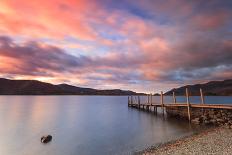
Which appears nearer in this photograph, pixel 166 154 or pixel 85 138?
pixel 166 154

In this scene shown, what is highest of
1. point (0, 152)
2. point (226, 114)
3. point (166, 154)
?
point (226, 114)

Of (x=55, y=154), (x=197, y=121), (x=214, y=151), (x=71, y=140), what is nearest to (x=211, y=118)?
(x=197, y=121)

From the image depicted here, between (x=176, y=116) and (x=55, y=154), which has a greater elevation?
(x=176, y=116)

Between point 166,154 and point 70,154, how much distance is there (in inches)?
358

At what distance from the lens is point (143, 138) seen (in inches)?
998

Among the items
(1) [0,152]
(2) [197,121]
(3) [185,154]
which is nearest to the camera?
(3) [185,154]

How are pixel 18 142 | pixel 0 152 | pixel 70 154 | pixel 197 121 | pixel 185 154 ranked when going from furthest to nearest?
pixel 197 121 → pixel 18 142 → pixel 0 152 → pixel 70 154 → pixel 185 154

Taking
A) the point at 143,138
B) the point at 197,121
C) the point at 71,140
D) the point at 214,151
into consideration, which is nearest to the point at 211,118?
the point at 197,121

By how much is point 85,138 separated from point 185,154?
14.5m

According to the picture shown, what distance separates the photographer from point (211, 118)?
32219 millimetres

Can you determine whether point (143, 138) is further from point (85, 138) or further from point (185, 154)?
point (185, 154)

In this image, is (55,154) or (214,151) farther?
(55,154)

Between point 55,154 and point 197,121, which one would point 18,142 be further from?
point 197,121

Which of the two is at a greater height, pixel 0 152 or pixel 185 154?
pixel 185 154
